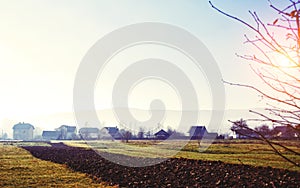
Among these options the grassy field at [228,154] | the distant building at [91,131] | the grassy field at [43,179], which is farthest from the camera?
the distant building at [91,131]

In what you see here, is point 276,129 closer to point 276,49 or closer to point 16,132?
point 276,49

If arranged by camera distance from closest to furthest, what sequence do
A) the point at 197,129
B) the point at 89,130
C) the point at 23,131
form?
the point at 197,129, the point at 89,130, the point at 23,131

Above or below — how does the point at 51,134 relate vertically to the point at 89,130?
below

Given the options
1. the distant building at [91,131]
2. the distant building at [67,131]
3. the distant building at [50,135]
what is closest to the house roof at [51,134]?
the distant building at [50,135]

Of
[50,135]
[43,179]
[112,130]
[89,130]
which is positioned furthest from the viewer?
[50,135]

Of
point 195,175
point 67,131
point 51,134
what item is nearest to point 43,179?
point 195,175

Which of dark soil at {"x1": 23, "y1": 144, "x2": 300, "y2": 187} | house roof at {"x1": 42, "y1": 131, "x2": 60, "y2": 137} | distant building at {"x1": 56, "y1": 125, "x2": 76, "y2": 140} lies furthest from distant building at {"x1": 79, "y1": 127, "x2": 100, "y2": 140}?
dark soil at {"x1": 23, "y1": 144, "x2": 300, "y2": 187}

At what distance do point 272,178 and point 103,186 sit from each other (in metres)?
7.12

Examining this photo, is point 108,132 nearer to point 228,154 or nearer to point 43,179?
point 228,154

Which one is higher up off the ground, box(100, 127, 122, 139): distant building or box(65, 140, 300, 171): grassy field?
box(100, 127, 122, 139): distant building

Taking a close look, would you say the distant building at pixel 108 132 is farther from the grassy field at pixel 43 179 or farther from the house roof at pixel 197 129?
the grassy field at pixel 43 179

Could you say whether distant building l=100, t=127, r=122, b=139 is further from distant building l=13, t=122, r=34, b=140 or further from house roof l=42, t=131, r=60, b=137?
distant building l=13, t=122, r=34, b=140

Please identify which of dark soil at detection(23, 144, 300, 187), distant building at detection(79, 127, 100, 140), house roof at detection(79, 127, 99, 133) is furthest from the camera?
house roof at detection(79, 127, 99, 133)

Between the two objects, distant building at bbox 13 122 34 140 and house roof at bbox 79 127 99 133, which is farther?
distant building at bbox 13 122 34 140
